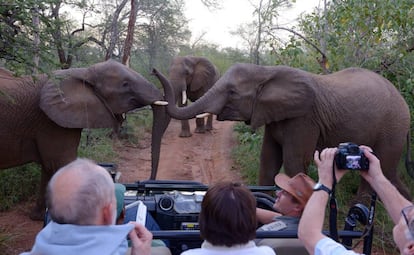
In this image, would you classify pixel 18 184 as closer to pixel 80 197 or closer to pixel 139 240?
pixel 139 240

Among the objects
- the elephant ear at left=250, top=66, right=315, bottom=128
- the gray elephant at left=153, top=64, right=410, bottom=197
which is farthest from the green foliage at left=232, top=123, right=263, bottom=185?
the elephant ear at left=250, top=66, right=315, bottom=128

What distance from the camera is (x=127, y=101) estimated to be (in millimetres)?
5602

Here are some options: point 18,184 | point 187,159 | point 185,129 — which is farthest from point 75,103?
point 185,129

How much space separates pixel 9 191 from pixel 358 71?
4311 mm

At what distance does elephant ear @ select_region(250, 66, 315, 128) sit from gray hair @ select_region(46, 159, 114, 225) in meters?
3.70

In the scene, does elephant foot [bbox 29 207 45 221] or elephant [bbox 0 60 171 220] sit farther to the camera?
elephant foot [bbox 29 207 45 221]

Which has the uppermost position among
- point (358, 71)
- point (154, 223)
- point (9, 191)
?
point (358, 71)

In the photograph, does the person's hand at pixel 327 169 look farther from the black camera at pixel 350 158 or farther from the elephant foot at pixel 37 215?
the elephant foot at pixel 37 215

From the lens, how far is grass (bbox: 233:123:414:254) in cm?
507

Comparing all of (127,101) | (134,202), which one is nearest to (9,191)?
(127,101)

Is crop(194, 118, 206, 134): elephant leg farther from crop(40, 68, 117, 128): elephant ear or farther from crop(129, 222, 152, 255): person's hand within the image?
crop(129, 222, 152, 255): person's hand

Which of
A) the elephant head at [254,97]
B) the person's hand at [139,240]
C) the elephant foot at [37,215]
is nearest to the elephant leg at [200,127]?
the elephant head at [254,97]

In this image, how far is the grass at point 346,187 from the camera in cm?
507

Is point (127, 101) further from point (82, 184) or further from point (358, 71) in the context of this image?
point (82, 184)
